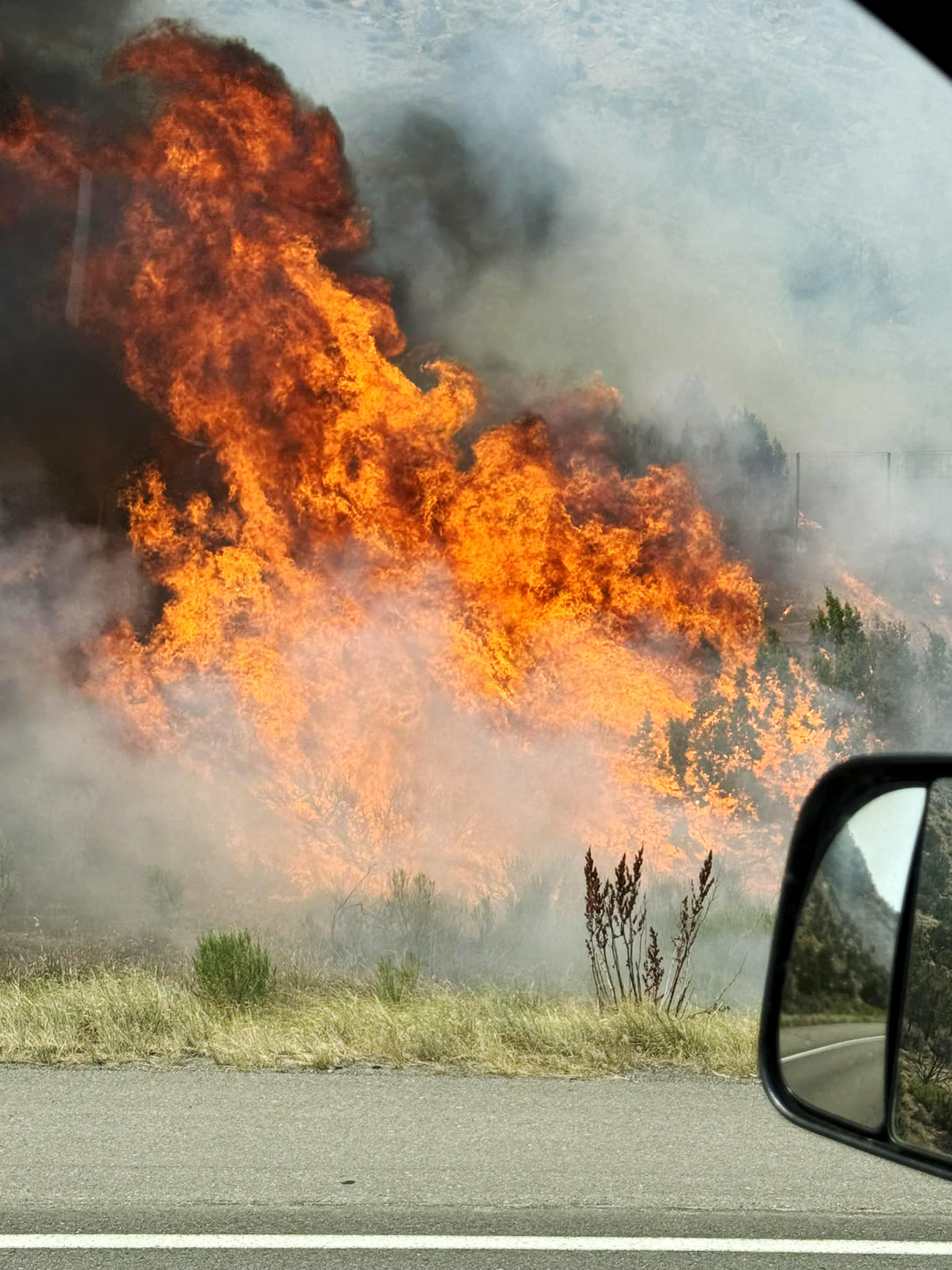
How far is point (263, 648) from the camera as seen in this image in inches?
537

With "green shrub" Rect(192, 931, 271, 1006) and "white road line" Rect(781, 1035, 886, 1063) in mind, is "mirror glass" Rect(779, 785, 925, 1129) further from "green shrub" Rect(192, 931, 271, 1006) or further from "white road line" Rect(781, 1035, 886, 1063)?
"green shrub" Rect(192, 931, 271, 1006)

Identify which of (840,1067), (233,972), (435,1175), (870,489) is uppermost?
(840,1067)

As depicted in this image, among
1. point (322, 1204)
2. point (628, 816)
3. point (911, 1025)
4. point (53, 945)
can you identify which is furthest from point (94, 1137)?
point (628, 816)

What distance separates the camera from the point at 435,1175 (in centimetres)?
472

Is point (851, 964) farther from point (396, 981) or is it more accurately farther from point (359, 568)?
point (359, 568)

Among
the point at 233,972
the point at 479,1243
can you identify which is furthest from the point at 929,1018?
the point at 233,972

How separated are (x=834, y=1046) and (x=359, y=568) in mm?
12642

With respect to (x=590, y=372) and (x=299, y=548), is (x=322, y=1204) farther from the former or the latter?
(x=590, y=372)

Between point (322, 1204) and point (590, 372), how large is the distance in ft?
37.4

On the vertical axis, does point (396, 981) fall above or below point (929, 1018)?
below

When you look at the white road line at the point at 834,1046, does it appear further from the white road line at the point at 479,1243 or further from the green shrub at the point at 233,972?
the green shrub at the point at 233,972

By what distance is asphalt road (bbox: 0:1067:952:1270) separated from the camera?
160 inches

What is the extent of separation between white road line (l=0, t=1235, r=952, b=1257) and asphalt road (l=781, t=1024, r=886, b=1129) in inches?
115

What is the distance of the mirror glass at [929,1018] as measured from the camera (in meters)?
1.32
